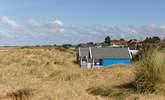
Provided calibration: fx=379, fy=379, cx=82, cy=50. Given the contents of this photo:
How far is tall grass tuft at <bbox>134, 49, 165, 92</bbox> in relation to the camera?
1077 cm

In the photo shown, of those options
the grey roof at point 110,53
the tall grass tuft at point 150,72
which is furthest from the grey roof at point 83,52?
the tall grass tuft at point 150,72

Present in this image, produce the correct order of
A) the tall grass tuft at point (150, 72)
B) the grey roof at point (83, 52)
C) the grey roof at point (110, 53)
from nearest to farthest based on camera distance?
1. the tall grass tuft at point (150, 72)
2. the grey roof at point (110, 53)
3. the grey roof at point (83, 52)

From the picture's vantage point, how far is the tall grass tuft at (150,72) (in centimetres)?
1077

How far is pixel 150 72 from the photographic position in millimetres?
10906

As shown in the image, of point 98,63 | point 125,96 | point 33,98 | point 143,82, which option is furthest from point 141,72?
point 98,63

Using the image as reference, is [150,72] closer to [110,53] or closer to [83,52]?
[110,53]

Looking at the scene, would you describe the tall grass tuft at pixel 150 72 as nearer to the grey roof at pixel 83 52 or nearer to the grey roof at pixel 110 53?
the grey roof at pixel 110 53

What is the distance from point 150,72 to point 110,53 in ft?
104

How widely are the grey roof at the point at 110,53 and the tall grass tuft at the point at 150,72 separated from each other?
3003cm

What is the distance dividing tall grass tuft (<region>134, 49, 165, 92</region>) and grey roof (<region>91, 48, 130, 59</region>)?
30032 millimetres

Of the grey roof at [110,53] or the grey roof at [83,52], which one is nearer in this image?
the grey roof at [110,53]

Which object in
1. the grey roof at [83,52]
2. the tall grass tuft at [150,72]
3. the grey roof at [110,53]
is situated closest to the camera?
the tall grass tuft at [150,72]

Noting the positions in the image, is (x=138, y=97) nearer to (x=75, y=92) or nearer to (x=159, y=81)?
(x=159, y=81)

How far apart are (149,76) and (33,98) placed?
3.35 m
